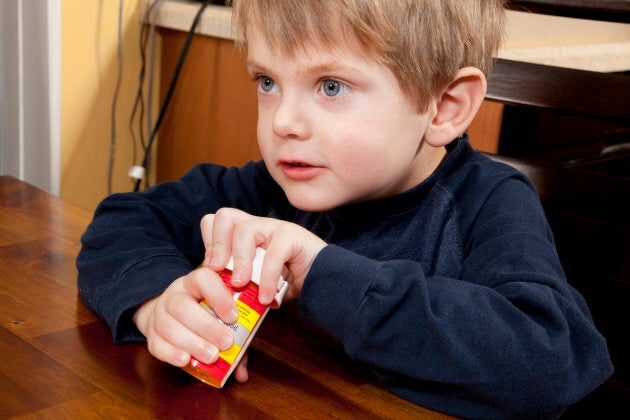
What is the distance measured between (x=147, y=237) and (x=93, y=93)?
1.23 meters

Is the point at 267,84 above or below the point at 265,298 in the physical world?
above

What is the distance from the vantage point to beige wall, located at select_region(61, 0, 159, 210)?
6.48ft

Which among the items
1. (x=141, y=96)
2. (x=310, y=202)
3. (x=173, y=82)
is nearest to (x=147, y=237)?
(x=310, y=202)

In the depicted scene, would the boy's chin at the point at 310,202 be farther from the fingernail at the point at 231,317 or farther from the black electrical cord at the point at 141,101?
the black electrical cord at the point at 141,101

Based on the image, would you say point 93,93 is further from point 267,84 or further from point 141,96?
point 267,84

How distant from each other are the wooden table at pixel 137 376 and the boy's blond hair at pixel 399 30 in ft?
0.91

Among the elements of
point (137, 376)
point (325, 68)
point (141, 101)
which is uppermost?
point (325, 68)

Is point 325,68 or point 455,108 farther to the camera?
point 455,108

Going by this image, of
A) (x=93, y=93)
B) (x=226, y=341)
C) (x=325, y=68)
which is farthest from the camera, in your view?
(x=93, y=93)

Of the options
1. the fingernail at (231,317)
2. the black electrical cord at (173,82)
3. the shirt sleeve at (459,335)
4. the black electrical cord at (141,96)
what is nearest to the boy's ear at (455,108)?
the shirt sleeve at (459,335)

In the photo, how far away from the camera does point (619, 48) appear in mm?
1776

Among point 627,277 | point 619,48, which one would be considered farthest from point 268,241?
point 619,48

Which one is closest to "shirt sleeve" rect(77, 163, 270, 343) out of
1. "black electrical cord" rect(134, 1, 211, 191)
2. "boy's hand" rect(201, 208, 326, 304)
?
"boy's hand" rect(201, 208, 326, 304)

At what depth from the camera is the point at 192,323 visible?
70 centimetres
